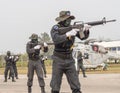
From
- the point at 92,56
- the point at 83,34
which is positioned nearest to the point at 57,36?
the point at 83,34

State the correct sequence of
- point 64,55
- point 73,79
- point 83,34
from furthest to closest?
1. point 64,55
2. point 73,79
3. point 83,34

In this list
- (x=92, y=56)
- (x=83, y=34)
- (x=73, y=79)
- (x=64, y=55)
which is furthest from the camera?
(x=92, y=56)

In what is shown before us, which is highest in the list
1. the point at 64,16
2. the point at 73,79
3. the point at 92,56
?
the point at 64,16

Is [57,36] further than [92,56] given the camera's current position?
No

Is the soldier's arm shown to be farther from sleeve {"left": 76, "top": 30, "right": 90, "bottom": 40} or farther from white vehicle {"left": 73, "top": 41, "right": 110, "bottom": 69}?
white vehicle {"left": 73, "top": 41, "right": 110, "bottom": 69}

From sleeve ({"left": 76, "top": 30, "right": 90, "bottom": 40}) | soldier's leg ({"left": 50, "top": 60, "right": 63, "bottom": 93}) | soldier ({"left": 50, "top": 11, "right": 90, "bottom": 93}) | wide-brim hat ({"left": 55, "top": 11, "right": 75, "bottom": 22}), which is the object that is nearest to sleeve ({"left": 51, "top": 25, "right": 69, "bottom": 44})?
soldier ({"left": 50, "top": 11, "right": 90, "bottom": 93})

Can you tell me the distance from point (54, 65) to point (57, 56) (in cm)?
22

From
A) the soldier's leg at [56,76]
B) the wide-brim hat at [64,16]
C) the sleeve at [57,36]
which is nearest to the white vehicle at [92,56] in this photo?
the soldier's leg at [56,76]

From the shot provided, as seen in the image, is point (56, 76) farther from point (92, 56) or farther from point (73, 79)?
point (92, 56)

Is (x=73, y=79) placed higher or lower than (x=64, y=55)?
lower

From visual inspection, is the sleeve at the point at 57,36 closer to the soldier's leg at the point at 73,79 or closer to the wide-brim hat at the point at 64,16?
the wide-brim hat at the point at 64,16

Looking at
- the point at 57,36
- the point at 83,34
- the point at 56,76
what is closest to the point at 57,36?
the point at 57,36

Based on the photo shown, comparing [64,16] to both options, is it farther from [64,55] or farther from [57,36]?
[64,55]

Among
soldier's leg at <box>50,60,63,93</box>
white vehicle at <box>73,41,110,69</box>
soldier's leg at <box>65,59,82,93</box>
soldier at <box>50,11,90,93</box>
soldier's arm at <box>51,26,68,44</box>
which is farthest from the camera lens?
white vehicle at <box>73,41,110,69</box>
